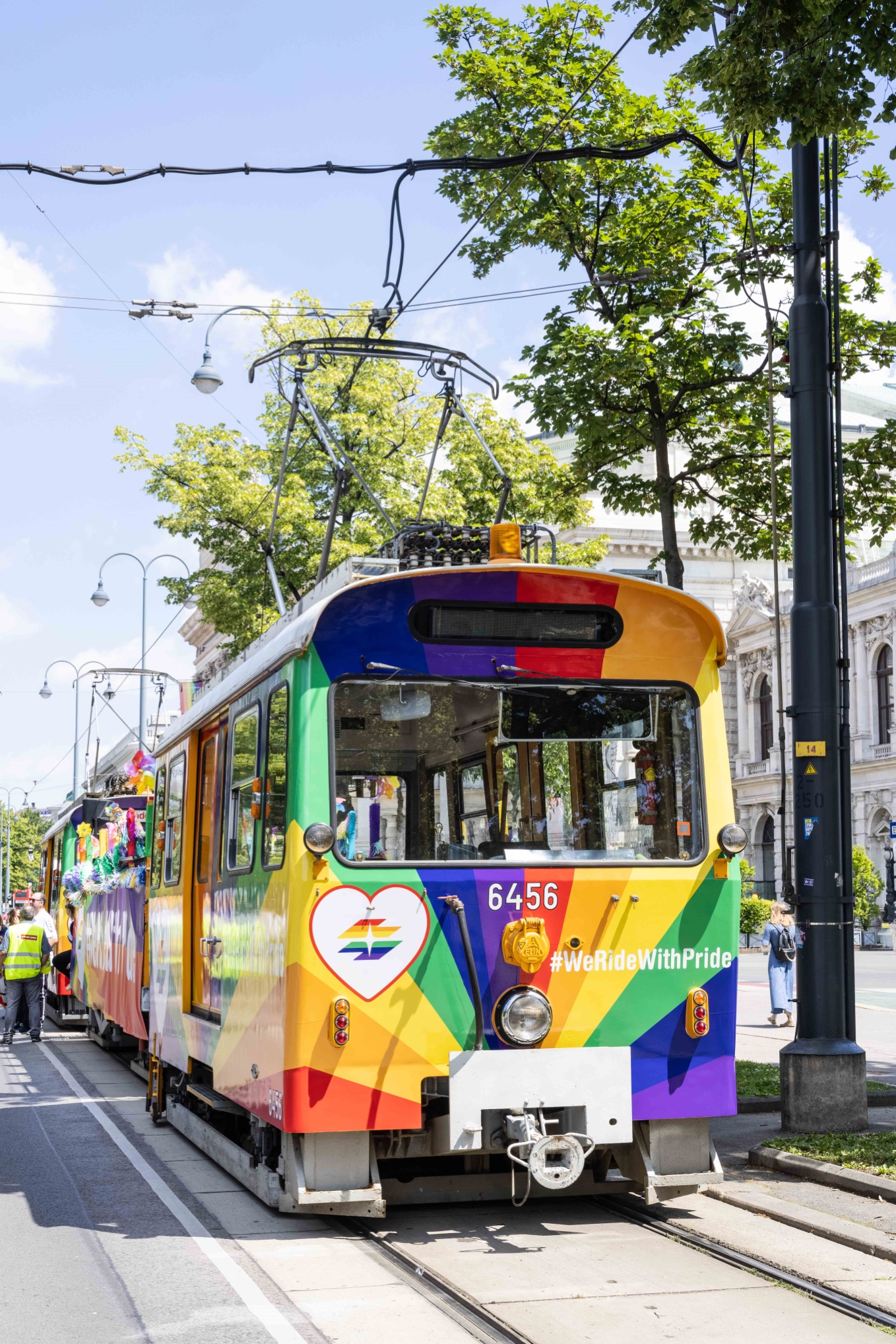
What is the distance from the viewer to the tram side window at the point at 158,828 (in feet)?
37.9

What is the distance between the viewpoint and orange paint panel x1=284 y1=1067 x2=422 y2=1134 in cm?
680

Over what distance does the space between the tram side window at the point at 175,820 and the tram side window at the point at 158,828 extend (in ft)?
0.64

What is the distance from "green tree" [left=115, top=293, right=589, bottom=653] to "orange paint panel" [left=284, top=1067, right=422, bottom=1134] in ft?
61.1

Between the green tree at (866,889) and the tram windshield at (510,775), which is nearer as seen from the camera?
the tram windshield at (510,775)

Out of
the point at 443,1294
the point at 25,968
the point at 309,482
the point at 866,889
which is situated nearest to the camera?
the point at 443,1294

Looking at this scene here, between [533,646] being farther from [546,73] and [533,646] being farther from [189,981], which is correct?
[546,73]

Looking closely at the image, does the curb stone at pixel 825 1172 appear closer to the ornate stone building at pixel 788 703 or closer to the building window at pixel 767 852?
the ornate stone building at pixel 788 703

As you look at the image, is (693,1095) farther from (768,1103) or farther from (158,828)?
(158,828)

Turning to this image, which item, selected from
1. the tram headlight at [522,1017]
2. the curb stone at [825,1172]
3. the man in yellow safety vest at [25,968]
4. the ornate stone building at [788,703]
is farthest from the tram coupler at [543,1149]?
the ornate stone building at [788,703]

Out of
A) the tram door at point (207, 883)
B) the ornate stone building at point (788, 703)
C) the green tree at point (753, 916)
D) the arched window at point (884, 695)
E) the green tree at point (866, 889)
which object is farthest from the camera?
the arched window at point (884, 695)

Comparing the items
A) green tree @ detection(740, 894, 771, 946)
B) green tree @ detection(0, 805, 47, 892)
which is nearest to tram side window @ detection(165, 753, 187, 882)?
green tree @ detection(740, 894, 771, 946)

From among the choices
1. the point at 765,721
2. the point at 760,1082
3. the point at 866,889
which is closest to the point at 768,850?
the point at 765,721

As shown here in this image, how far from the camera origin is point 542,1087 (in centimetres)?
688

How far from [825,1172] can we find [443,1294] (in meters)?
3.16
